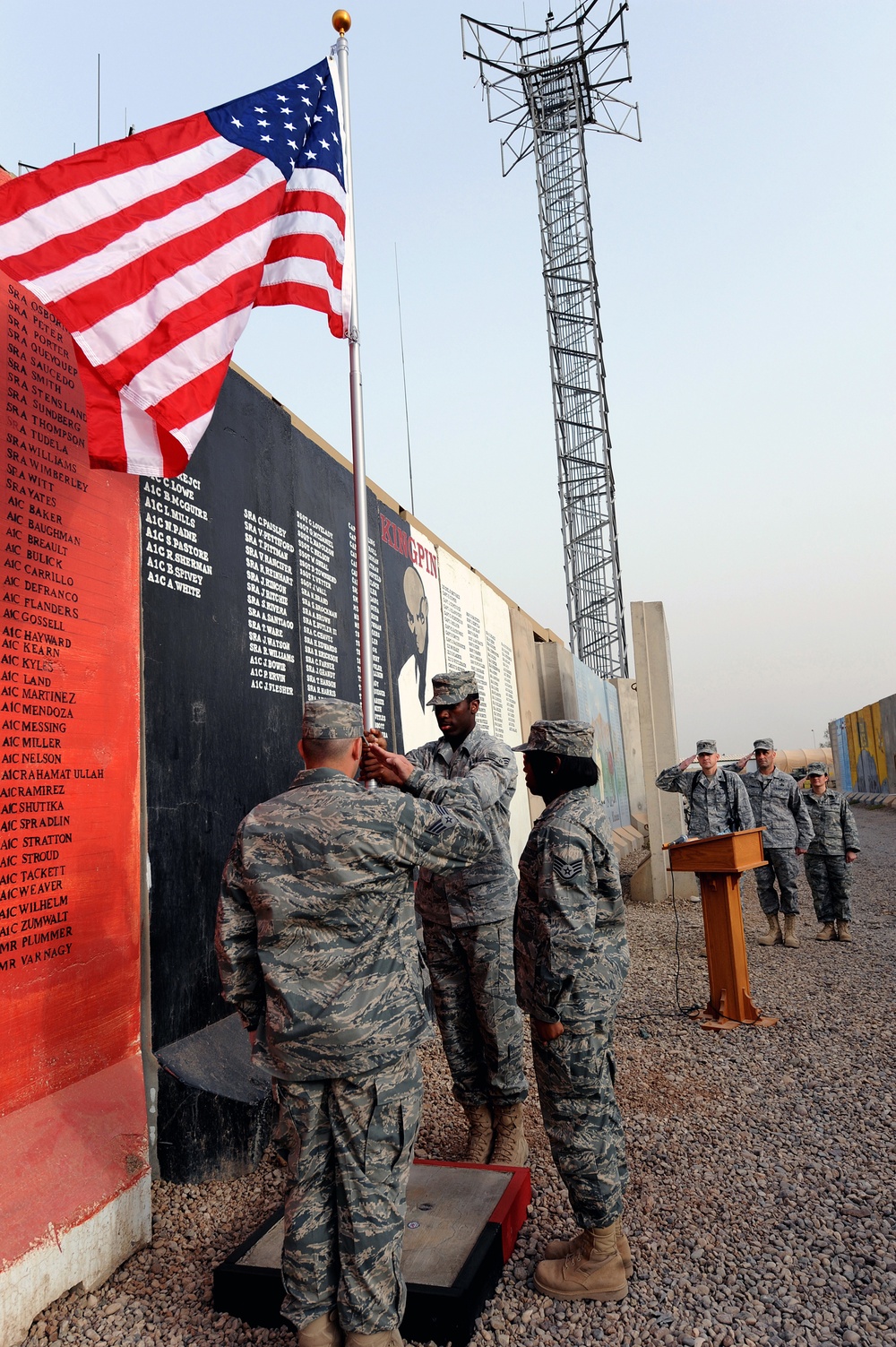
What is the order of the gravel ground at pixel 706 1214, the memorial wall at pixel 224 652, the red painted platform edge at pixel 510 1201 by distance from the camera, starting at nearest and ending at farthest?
the gravel ground at pixel 706 1214 < the red painted platform edge at pixel 510 1201 < the memorial wall at pixel 224 652

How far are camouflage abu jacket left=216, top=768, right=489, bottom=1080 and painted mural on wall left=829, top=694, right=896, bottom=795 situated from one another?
27.7 meters

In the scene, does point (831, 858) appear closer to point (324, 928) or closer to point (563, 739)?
point (563, 739)

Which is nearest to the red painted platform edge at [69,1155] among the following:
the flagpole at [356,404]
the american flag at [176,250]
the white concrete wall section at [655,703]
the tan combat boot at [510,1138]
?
the tan combat boot at [510,1138]

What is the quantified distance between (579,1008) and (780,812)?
656 centimetres

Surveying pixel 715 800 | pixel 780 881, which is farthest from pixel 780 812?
pixel 715 800

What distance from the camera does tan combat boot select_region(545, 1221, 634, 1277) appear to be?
258 cm

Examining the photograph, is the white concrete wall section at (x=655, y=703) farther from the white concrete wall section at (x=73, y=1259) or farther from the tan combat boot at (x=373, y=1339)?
the tan combat boot at (x=373, y=1339)

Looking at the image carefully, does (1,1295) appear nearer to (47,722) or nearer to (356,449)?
(47,722)

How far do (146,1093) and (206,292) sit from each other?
2762 millimetres

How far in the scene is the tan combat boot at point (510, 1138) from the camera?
332 centimetres

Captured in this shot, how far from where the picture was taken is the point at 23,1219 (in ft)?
7.65

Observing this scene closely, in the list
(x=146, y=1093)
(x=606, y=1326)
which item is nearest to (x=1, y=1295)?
(x=146, y=1093)

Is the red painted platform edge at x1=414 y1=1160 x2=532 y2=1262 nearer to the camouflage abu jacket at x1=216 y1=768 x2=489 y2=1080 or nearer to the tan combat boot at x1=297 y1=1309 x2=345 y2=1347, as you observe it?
the tan combat boot at x1=297 y1=1309 x2=345 y2=1347

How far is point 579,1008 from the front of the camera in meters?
2.54
